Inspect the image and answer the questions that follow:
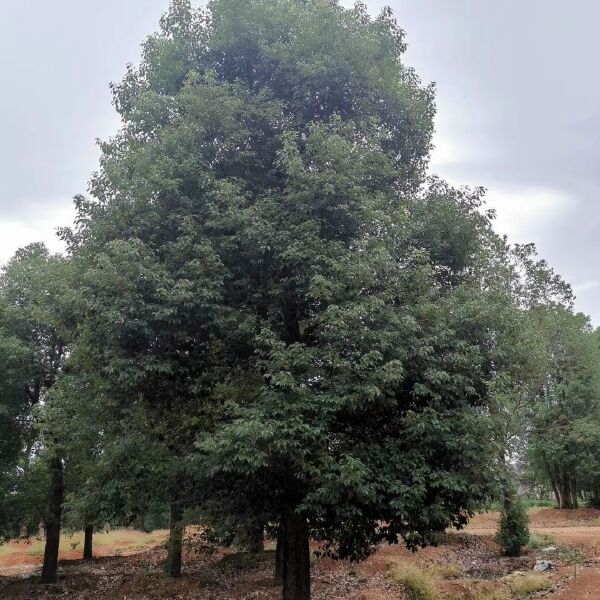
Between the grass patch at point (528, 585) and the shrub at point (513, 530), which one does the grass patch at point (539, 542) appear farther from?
the grass patch at point (528, 585)

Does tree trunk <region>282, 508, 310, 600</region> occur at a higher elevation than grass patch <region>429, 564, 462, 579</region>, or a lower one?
higher

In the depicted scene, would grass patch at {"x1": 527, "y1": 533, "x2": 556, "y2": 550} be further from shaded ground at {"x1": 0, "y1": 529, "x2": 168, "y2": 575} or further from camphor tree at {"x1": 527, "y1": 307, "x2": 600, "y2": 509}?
shaded ground at {"x1": 0, "y1": 529, "x2": 168, "y2": 575}

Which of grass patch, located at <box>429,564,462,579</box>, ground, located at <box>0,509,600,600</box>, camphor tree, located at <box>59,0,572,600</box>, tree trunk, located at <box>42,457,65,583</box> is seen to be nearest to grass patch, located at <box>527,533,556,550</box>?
ground, located at <box>0,509,600,600</box>

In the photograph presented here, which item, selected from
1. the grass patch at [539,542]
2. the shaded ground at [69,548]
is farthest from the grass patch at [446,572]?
the shaded ground at [69,548]

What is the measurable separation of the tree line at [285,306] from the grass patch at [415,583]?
12.0ft

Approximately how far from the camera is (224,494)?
853cm

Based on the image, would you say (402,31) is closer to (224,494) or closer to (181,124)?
(181,124)

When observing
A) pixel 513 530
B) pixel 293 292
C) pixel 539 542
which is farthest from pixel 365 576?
pixel 293 292

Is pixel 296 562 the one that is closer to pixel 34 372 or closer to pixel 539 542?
pixel 34 372

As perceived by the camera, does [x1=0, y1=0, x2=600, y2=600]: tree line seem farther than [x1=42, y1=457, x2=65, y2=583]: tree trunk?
No

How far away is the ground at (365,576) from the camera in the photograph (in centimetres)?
1270

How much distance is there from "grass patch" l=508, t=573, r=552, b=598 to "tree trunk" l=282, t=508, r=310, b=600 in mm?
5926

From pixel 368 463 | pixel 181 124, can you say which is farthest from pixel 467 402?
pixel 181 124

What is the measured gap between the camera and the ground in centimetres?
1270
